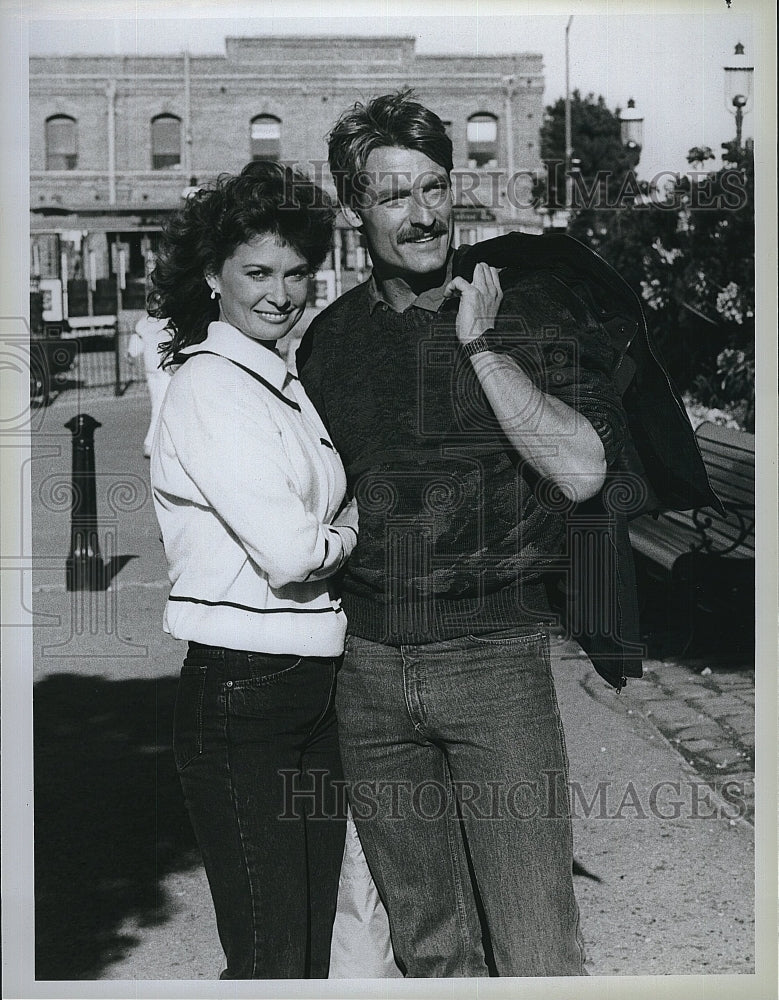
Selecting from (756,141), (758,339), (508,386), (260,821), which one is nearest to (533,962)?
(260,821)

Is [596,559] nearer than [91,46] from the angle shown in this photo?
Yes

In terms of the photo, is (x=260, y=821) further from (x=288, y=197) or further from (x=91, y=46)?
(x=91, y=46)

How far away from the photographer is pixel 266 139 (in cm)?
320

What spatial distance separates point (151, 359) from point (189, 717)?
1.16m

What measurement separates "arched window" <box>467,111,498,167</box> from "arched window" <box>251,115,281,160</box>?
1.71 ft

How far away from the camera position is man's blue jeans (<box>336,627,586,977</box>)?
254cm

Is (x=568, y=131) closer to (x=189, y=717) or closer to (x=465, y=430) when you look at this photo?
(x=465, y=430)

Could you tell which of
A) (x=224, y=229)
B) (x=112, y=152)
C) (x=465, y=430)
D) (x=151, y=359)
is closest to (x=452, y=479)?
(x=465, y=430)

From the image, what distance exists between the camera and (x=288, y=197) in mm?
2600

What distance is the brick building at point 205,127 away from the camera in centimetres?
320

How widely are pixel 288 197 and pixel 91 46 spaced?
3.49 ft

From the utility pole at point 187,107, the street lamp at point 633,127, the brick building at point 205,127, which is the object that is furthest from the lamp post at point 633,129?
the utility pole at point 187,107

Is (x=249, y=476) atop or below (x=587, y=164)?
below

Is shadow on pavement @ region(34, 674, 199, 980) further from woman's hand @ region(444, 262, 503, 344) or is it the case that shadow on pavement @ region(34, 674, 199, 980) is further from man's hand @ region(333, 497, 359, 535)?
woman's hand @ region(444, 262, 503, 344)
